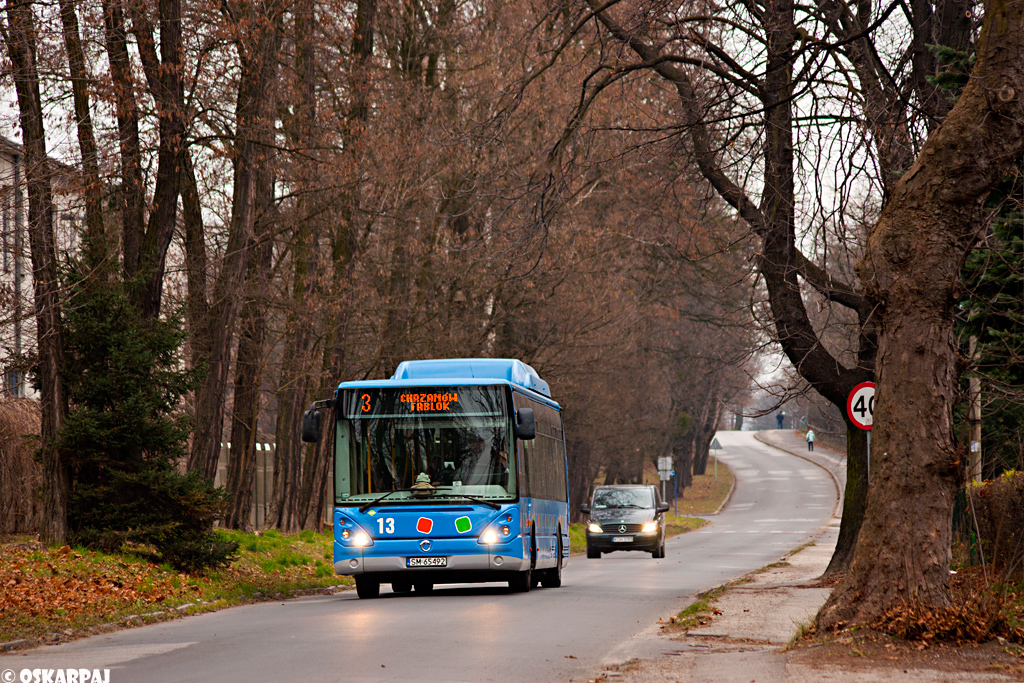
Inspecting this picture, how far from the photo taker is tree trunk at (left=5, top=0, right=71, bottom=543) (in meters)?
15.7

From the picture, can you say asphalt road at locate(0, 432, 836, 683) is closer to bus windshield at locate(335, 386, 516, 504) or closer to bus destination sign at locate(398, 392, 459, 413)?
bus windshield at locate(335, 386, 516, 504)

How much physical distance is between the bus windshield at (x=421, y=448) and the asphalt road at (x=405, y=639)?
5.00 feet

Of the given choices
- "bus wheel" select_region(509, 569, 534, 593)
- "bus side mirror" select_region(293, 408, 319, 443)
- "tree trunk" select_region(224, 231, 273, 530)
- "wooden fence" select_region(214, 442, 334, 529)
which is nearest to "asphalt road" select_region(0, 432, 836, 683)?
"bus wheel" select_region(509, 569, 534, 593)

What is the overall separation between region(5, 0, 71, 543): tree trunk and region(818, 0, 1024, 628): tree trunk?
10221 millimetres

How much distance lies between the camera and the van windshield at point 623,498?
34188mm

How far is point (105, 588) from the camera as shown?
1510 centimetres

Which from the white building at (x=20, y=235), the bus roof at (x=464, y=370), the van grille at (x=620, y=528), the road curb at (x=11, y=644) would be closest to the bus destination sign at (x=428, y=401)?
the bus roof at (x=464, y=370)

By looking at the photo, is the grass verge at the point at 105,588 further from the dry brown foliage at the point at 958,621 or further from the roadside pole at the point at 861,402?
the roadside pole at the point at 861,402

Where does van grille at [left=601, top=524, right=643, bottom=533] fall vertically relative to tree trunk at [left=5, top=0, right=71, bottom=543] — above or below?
below

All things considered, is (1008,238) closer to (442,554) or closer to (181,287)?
(442,554)

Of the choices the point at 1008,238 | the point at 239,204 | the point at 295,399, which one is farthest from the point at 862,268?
the point at 295,399

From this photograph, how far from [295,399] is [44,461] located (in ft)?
43.9

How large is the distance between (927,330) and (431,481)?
8.71m

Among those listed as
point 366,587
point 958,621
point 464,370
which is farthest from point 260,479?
point 958,621
